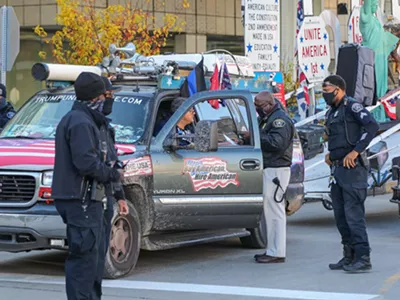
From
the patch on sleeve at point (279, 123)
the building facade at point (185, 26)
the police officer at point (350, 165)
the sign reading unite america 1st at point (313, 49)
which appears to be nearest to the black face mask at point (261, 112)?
the patch on sleeve at point (279, 123)

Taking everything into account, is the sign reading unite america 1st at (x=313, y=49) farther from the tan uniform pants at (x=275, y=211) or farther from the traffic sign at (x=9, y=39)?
the tan uniform pants at (x=275, y=211)

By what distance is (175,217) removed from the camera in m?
10.3

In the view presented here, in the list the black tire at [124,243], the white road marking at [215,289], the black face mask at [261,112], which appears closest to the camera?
the white road marking at [215,289]

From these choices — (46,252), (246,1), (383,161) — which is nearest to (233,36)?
(246,1)

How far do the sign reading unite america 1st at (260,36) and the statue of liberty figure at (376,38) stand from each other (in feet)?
4.71

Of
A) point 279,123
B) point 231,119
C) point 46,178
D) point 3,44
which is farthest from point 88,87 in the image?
point 3,44

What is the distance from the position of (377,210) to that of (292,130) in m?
6.43

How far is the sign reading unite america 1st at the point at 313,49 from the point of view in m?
18.2

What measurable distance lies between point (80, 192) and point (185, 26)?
29.6 meters

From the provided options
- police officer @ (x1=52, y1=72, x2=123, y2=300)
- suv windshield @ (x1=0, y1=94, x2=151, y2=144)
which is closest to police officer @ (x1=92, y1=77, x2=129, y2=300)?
police officer @ (x1=52, y1=72, x2=123, y2=300)

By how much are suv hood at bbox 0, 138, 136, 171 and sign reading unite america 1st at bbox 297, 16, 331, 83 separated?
8.73m

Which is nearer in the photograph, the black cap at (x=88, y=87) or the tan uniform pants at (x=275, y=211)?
the black cap at (x=88, y=87)

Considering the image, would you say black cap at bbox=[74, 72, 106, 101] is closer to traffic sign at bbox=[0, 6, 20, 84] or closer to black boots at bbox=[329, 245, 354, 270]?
black boots at bbox=[329, 245, 354, 270]

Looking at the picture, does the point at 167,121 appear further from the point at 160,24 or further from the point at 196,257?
the point at 160,24
